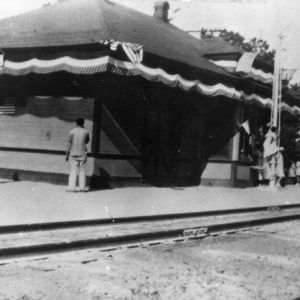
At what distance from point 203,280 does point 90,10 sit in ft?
40.3

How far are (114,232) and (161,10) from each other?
667 inches

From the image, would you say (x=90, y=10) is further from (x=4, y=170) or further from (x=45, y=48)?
(x=4, y=170)

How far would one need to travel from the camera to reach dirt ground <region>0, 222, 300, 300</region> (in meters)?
4.94

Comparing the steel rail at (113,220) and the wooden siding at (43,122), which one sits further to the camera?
the wooden siding at (43,122)

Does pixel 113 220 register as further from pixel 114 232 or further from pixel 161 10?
pixel 161 10

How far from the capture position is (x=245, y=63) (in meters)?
18.8

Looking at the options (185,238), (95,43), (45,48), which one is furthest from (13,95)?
(185,238)

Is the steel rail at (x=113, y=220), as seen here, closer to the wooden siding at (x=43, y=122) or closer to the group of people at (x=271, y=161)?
the wooden siding at (x=43, y=122)

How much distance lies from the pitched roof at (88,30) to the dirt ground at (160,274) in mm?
7824

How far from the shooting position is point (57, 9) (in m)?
17.7

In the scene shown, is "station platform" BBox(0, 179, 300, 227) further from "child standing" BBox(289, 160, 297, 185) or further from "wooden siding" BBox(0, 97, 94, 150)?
"child standing" BBox(289, 160, 297, 185)

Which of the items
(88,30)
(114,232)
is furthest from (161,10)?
(114,232)

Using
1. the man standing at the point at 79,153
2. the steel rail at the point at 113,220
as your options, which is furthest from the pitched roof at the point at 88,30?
the steel rail at the point at 113,220

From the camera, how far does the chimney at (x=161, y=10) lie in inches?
907
